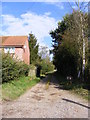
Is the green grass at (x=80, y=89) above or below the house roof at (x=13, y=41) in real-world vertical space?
below

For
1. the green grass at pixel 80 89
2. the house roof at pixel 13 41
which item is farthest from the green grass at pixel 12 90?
the house roof at pixel 13 41

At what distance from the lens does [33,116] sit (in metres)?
6.26

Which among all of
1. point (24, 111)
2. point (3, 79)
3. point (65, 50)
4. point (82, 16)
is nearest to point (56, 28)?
point (65, 50)

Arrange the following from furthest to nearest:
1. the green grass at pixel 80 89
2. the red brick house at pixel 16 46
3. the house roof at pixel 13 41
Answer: the house roof at pixel 13 41 < the red brick house at pixel 16 46 < the green grass at pixel 80 89

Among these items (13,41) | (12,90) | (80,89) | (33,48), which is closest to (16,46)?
(13,41)

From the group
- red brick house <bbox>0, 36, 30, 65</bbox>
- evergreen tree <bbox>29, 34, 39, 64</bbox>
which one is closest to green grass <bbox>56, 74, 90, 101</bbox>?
red brick house <bbox>0, 36, 30, 65</bbox>

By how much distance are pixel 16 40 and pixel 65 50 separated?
1834cm

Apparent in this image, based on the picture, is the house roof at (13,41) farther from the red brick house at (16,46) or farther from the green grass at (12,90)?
the green grass at (12,90)

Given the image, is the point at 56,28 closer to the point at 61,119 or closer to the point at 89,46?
the point at 89,46

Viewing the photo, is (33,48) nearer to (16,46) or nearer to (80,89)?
(16,46)

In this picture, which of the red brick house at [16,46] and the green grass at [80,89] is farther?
the red brick house at [16,46]

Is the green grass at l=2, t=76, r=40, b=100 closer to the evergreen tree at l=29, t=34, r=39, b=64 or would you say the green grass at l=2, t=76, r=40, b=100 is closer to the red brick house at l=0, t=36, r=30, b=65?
the red brick house at l=0, t=36, r=30, b=65

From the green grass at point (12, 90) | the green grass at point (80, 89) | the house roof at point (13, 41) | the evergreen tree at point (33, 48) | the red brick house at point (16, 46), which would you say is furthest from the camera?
the evergreen tree at point (33, 48)

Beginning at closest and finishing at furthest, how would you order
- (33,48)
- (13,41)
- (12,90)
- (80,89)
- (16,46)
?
(12,90), (80,89), (16,46), (13,41), (33,48)
